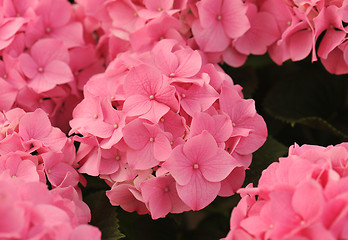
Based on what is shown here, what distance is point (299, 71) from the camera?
0.95 meters

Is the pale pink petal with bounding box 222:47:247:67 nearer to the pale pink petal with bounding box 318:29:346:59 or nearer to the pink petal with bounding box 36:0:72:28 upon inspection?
the pale pink petal with bounding box 318:29:346:59

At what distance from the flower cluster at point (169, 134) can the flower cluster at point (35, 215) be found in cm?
11

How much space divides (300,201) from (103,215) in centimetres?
30

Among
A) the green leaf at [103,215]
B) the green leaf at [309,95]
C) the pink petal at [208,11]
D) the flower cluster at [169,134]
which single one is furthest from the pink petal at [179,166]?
the green leaf at [309,95]

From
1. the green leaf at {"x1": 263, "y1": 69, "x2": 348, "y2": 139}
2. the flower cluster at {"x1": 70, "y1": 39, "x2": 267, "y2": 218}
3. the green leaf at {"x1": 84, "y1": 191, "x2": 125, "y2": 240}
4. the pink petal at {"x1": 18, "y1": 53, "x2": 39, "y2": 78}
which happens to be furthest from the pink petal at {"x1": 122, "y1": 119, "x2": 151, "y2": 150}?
the green leaf at {"x1": 263, "y1": 69, "x2": 348, "y2": 139}

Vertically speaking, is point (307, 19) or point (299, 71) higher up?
point (307, 19)

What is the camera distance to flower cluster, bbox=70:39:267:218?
60cm

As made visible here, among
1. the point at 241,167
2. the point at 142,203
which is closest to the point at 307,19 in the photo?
the point at 241,167

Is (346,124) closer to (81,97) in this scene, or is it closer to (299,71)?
(299,71)

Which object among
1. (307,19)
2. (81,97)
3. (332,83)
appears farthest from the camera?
(332,83)

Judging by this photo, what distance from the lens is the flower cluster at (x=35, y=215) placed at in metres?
0.44

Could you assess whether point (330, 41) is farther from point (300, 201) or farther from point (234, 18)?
point (300, 201)

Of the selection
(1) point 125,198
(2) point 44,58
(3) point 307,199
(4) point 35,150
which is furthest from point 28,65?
(3) point 307,199

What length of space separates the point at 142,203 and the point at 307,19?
0.31 m
